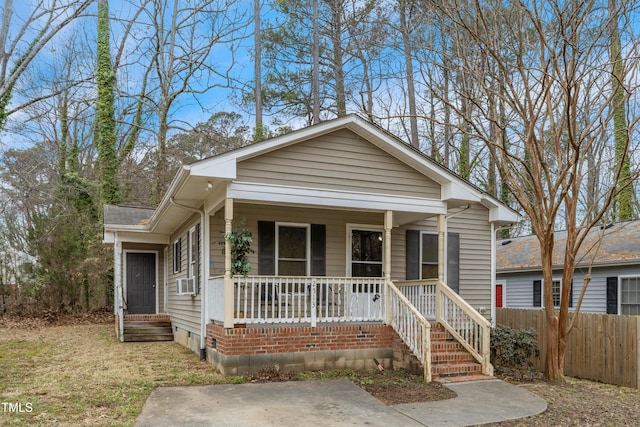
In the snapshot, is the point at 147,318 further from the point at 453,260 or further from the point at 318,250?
the point at 453,260

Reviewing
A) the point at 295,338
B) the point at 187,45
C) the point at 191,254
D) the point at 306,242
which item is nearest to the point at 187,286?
the point at 191,254

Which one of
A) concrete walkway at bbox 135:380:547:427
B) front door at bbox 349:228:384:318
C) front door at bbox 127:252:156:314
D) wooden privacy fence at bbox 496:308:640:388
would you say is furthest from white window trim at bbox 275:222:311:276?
front door at bbox 127:252:156:314

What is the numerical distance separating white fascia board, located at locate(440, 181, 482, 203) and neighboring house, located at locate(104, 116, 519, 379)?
0.02 metres

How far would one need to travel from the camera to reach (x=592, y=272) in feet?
48.4

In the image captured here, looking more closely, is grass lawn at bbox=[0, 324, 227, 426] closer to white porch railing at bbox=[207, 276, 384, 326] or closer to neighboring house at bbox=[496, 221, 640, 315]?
white porch railing at bbox=[207, 276, 384, 326]

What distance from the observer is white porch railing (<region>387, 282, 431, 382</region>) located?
8.20m

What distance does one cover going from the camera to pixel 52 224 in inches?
719

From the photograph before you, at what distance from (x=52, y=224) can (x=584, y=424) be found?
17.6m

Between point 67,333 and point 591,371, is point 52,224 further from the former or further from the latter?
point 591,371

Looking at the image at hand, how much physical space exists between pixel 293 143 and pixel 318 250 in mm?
2626

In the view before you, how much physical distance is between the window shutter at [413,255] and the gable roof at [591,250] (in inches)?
136

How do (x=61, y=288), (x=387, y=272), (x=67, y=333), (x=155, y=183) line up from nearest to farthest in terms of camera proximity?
1. (x=387, y=272)
2. (x=67, y=333)
3. (x=61, y=288)
4. (x=155, y=183)

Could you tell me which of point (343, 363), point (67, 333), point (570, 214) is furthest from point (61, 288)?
point (570, 214)

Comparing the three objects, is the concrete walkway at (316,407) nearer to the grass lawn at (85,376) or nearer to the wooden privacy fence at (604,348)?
the grass lawn at (85,376)
